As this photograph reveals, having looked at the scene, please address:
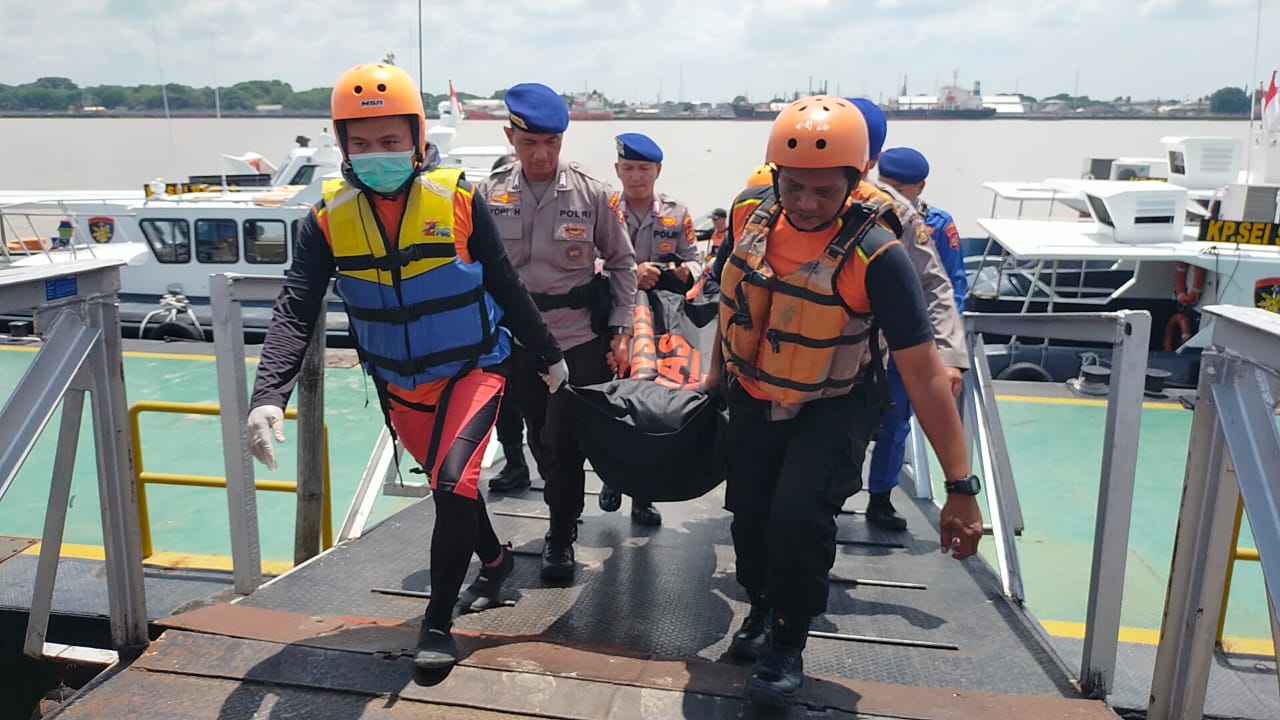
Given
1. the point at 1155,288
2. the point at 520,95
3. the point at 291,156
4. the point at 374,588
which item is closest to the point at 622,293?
the point at 520,95

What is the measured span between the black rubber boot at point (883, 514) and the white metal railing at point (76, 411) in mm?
2899

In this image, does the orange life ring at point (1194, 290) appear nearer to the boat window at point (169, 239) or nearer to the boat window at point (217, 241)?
the boat window at point (217, 241)

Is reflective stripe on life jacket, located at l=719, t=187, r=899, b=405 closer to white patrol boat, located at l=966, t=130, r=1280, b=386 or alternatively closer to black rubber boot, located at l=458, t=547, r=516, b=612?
black rubber boot, located at l=458, t=547, r=516, b=612

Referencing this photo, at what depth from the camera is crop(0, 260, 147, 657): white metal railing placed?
228cm

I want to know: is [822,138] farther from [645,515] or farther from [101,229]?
[101,229]

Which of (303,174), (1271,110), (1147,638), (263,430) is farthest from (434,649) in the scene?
(303,174)

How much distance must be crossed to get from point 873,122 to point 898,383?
131cm

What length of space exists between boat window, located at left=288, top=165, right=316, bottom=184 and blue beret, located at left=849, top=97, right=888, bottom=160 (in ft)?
45.0

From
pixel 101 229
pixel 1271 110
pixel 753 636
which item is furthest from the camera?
pixel 101 229

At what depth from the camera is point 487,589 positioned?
313 centimetres

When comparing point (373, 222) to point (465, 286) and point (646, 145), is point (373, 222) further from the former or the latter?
point (646, 145)

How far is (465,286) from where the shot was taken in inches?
105

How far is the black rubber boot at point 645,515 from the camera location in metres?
4.02

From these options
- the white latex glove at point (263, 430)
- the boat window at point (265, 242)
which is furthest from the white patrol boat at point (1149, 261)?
the boat window at point (265, 242)
